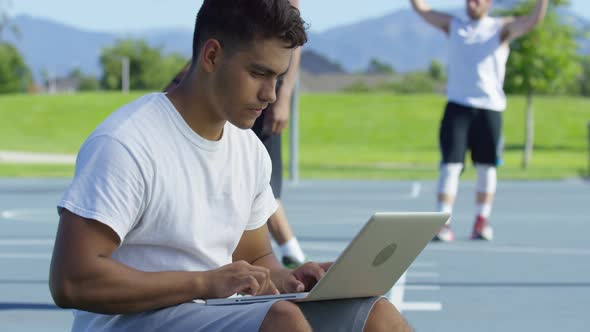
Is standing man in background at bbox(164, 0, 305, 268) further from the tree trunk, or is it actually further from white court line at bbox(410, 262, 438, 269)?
the tree trunk

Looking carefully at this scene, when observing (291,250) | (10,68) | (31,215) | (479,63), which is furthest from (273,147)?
(10,68)

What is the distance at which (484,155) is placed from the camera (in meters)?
9.80

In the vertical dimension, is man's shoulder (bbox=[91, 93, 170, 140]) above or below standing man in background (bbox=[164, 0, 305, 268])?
above

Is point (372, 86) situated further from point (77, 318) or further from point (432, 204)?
point (77, 318)

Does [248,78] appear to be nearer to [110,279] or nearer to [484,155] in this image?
[110,279]

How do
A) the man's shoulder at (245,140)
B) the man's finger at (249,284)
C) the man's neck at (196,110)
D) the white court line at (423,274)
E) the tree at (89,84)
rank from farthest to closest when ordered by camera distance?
the tree at (89,84) < the white court line at (423,274) < the man's shoulder at (245,140) < the man's neck at (196,110) < the man's finger at (249,284)

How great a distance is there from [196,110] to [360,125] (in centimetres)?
4756

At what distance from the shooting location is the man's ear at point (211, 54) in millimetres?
3027

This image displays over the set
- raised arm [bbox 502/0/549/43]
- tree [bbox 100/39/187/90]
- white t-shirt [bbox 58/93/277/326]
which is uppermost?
white t-shirt [bbox 58/93/277/326]

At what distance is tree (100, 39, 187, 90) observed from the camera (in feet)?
378

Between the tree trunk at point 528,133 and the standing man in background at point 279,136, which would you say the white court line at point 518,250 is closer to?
the standing man in background at point 279,136

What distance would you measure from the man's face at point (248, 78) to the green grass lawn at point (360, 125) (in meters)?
31.3

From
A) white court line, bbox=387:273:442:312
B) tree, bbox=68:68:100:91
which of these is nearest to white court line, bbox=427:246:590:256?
white court line, bbox=387:273:442:312

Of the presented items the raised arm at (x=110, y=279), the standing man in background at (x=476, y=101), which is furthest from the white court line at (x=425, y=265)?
the raised arm at (x=110, y=279)
